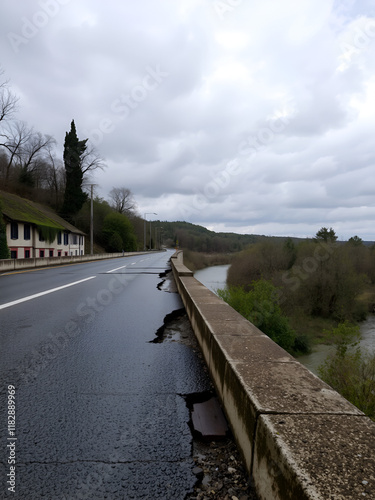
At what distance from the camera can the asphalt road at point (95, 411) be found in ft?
6.58

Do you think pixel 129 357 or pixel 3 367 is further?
pixel 129 357

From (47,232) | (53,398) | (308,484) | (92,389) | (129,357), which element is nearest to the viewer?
(308,484)

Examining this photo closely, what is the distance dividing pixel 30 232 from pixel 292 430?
4330 centimetres

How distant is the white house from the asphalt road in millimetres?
33909

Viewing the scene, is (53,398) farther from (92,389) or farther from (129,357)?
(129,357)

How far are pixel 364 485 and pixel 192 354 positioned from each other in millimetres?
3300

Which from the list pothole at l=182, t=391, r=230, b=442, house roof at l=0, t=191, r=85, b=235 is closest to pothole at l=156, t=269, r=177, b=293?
pothole at l=182, t=391, r=230, b=442

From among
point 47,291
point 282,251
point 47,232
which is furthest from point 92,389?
point 282,251

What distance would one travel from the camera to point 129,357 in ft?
14.1

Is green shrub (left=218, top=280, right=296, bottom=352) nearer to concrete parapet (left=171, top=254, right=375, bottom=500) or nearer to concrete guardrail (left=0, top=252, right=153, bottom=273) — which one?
concrete guardrail (left=0, top=252, right=153, bottom=273)

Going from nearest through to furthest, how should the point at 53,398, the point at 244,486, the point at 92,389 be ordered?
the point at 244,486 → the point at 53,398 → the point at 92,389

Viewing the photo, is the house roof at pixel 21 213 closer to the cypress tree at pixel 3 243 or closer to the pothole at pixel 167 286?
the cypress tree at pixel 3 243

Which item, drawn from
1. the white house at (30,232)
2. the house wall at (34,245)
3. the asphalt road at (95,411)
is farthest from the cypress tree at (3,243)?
the asphalt road at (95,411)

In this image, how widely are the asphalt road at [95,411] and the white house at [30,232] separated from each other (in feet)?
111
